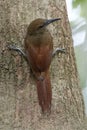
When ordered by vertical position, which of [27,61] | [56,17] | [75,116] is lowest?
[75,116]

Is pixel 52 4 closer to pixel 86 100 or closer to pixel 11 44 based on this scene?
pixel 11 44

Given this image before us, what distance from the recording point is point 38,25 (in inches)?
147

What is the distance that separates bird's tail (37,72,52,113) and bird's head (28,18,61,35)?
260 mm

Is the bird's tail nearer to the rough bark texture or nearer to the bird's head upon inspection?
the rough bark texture

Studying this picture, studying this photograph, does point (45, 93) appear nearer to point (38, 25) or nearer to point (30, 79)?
point (30, 79)

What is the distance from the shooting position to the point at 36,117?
148 inches

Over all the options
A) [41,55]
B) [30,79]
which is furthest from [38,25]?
[30,79]

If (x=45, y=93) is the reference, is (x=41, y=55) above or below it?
above

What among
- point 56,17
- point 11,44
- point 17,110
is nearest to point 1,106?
point 17,110

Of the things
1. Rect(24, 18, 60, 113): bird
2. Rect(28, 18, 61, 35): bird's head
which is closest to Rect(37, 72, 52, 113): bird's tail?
Rect(24, 18, 60, 113): bird

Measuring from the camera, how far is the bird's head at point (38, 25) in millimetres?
3695

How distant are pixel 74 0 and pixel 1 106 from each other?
0.83 meters

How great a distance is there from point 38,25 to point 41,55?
16 cm

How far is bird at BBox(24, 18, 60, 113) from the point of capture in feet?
12.2
